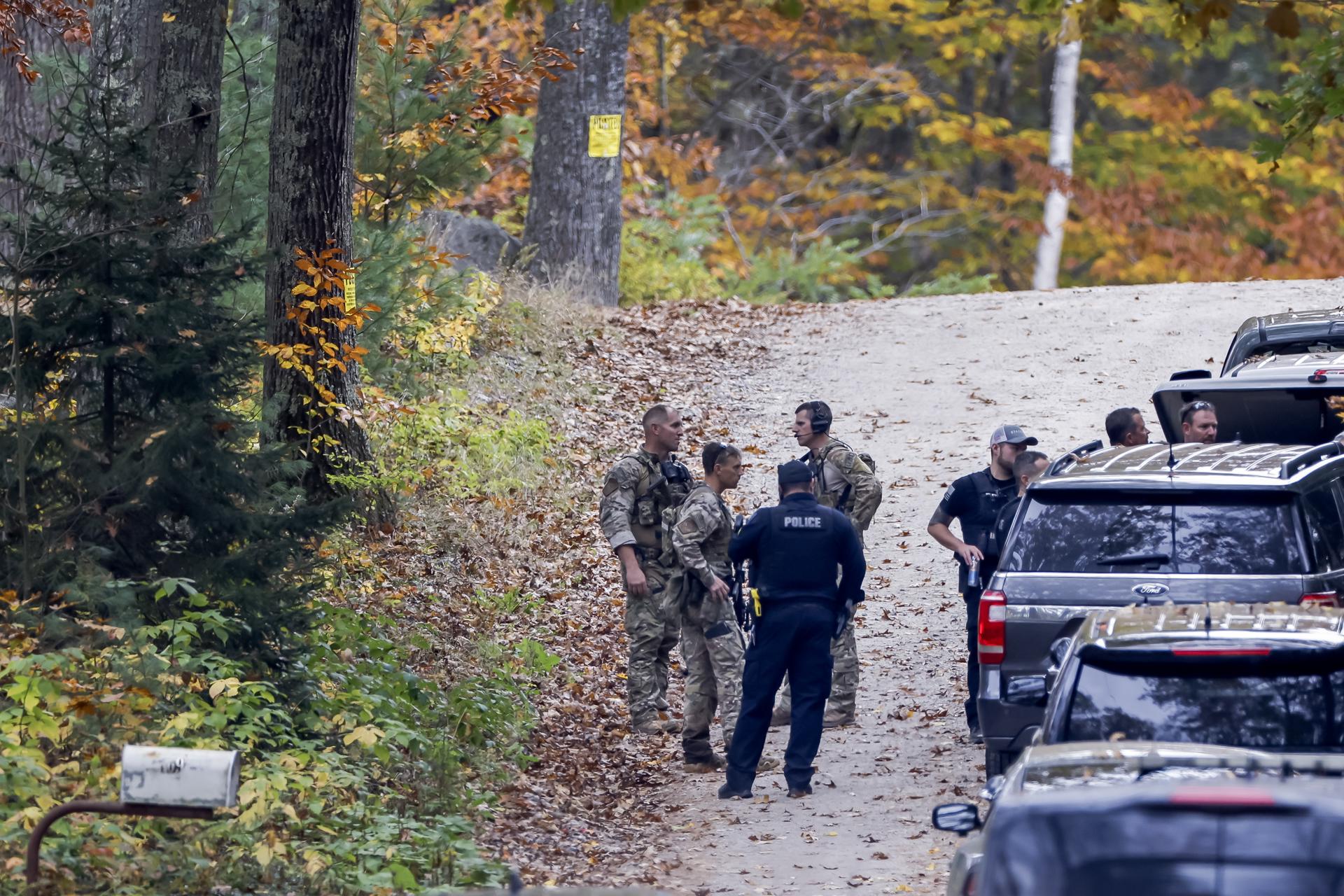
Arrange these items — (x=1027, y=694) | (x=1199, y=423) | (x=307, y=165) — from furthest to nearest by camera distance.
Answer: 1. (x=307, y=165)
2. (x=1199, y=423)
3. (x=1027, y=694)

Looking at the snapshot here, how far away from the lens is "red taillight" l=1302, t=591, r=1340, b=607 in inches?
293

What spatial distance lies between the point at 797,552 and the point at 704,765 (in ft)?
5.31

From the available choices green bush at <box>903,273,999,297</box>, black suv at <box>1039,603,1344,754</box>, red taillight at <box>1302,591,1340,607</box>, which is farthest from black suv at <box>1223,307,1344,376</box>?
green bush at <box>903,273,999,297</box>

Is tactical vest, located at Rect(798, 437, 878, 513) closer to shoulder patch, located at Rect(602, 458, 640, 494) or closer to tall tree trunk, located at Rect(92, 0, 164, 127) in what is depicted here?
shoulder patch, located at Rect(602, 458, 640, 494)

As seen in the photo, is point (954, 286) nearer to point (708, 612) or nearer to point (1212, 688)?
point (708, 612)

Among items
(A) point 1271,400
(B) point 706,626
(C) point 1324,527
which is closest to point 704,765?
(B) point 706,626

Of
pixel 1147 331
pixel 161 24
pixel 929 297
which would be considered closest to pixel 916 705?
pixel 161 24

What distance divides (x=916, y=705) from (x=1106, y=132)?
77.5ft

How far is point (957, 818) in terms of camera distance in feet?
17.0

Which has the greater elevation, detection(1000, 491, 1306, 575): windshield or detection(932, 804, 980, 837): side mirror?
detection(1000, 491, 1306, 575): windshield

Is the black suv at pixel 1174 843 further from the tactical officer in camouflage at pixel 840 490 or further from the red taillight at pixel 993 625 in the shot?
the tactical officer in camouflage at pixel 840 490

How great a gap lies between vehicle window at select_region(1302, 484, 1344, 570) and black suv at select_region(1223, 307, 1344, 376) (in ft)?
14.0

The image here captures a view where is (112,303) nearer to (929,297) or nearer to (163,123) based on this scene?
(163,123)

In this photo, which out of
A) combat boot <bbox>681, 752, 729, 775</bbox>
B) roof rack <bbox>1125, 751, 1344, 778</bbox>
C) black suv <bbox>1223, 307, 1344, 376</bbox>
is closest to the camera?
roof rack <bbox>1125, 751, 1344, 778</bbox>
